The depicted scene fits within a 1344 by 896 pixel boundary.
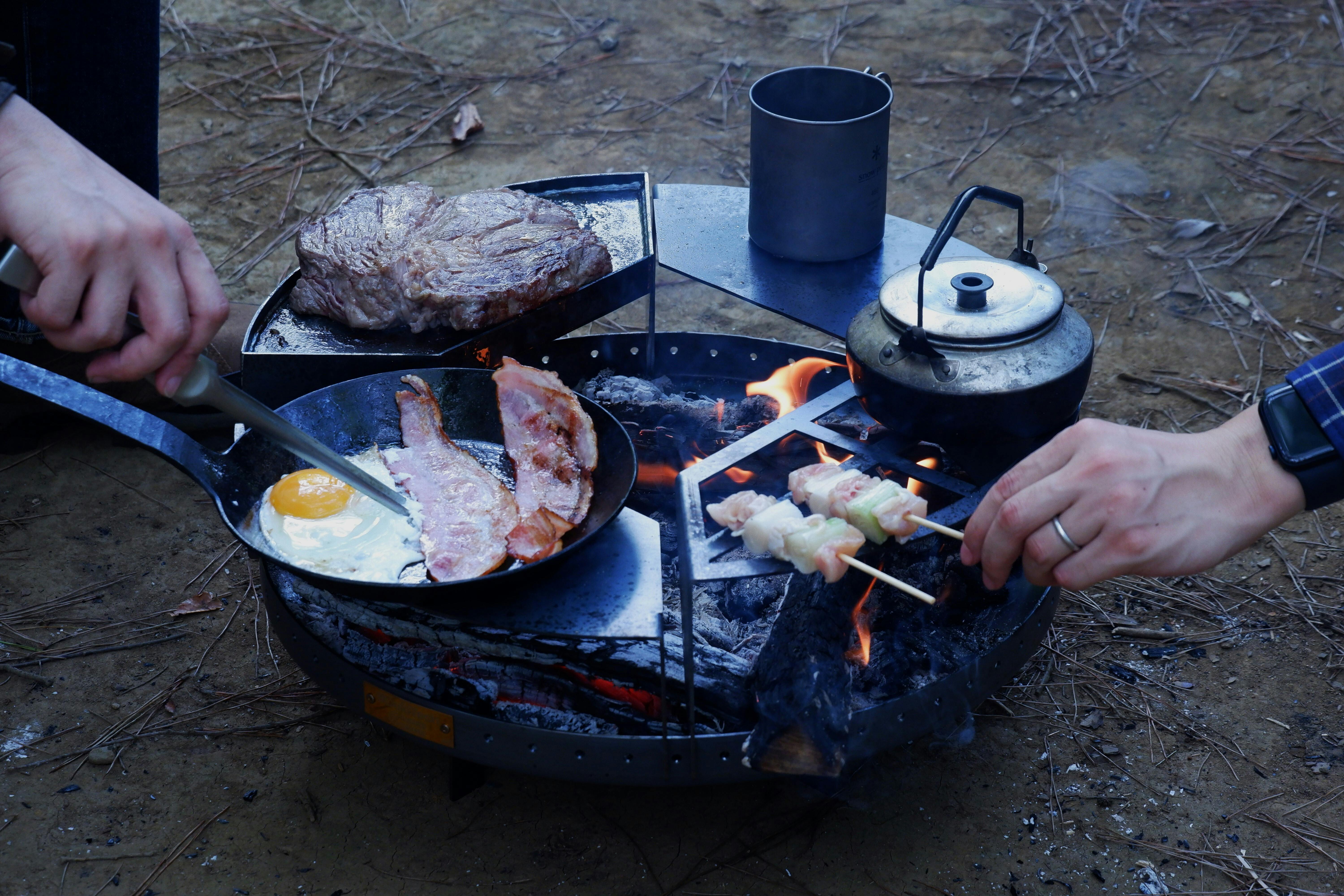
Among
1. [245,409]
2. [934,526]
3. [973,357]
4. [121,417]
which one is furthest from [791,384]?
[121,417]

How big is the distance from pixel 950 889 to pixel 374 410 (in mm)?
2392

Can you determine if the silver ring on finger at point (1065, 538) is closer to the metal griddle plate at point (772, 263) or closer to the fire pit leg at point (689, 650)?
the fire pit leg at point (689, 650)

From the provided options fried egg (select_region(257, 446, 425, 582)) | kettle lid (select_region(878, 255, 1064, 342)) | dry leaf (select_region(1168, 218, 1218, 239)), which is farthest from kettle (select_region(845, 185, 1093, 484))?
dry leaf (select_region(1168, 218, 1218, 239))

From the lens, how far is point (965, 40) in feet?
28.0

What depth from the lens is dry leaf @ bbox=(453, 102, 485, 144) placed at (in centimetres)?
748

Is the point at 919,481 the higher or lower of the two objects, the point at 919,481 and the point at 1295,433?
the lower

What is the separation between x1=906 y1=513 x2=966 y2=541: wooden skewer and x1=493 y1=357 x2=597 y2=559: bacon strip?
3.24 ft

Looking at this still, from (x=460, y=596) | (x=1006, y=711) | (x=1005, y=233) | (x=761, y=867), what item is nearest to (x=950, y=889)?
(x=761, y=867)

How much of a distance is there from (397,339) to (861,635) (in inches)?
73.2

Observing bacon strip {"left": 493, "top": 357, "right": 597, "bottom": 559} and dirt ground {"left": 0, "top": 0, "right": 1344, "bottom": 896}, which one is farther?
dirt ground {"left": 0, "top": 0, "right": 1344, "bottom": 896}

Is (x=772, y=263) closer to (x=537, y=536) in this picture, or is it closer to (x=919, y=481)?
(x=919, y=481)

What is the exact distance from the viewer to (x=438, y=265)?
335 centimetres

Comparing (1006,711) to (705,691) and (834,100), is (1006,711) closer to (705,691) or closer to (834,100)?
(705,691)

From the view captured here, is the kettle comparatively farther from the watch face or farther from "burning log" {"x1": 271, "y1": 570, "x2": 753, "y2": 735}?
"burning log" {"x1": 271, "y1": 570, "x2": 753, "y2": 735}
